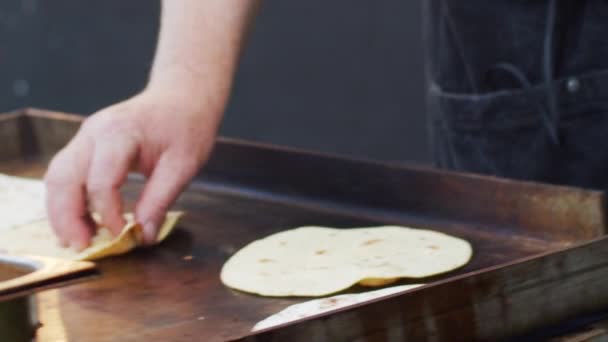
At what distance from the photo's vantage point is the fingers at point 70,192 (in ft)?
6.26

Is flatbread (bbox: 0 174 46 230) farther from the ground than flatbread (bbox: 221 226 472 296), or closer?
closer

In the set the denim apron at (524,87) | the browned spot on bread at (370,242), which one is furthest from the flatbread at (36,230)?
the denim apron at (524,87)

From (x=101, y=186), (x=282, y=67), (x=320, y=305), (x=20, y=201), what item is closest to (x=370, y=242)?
(x=320, y=305)

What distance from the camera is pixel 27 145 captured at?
2.71 metres

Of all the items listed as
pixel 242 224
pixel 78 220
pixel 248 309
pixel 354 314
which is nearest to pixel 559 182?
pixel 242 224

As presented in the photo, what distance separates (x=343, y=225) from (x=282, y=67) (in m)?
2.89

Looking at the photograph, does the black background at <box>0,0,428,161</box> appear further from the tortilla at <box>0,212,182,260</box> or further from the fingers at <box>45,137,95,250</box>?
the fingers at <box>45,137,95,250</box>

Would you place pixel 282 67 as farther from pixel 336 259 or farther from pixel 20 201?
pixel 336 259

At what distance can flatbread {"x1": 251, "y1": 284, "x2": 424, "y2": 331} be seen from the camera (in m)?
1.50

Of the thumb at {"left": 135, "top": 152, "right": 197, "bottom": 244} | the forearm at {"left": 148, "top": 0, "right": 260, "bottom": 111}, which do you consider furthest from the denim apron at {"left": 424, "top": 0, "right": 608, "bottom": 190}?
the thumb at {"left": 135, "top": 152, "right": 197, "bottom": 244}

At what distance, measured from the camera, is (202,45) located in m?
1.99

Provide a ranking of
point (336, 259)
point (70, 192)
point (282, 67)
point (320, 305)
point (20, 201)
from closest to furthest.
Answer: point (320, 305)
point (336, 259)
point (70, 192)
point (20, 201)
point (282, 67)

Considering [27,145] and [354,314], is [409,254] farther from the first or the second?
[27,145]

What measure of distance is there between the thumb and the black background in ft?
9.51
